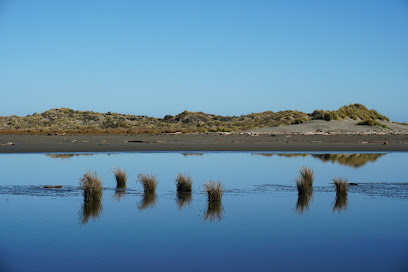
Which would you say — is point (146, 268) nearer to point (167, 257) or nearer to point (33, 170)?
point (167, 257)

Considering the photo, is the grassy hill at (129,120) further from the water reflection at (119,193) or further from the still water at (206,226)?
the still water at (206,226)

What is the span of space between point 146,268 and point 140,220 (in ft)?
11.5

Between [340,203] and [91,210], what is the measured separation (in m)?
5.71

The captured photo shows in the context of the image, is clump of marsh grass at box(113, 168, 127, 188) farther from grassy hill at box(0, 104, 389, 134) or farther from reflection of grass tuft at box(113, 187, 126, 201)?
grassy hill at box(0, 104, 389, 134)

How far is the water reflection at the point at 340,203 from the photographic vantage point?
12.3m

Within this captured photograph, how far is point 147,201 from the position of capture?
43.7ft

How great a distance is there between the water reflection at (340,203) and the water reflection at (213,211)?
2.55m

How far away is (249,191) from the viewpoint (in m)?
14.9

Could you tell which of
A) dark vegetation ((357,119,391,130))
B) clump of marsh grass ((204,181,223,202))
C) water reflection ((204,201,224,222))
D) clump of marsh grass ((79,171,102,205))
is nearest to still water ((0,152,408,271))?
water reflection ((204,201,224,222))

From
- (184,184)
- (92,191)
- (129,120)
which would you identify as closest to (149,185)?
(184,184)

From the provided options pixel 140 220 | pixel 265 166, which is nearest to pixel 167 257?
pixel 140 220

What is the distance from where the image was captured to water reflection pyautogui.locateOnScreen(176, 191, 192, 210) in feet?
42.1

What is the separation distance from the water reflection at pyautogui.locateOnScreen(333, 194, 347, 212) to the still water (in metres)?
0.02

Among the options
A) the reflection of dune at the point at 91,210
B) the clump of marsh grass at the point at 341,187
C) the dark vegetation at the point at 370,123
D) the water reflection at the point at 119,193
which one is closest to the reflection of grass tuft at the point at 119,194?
the water reflection at the point at 119,193
